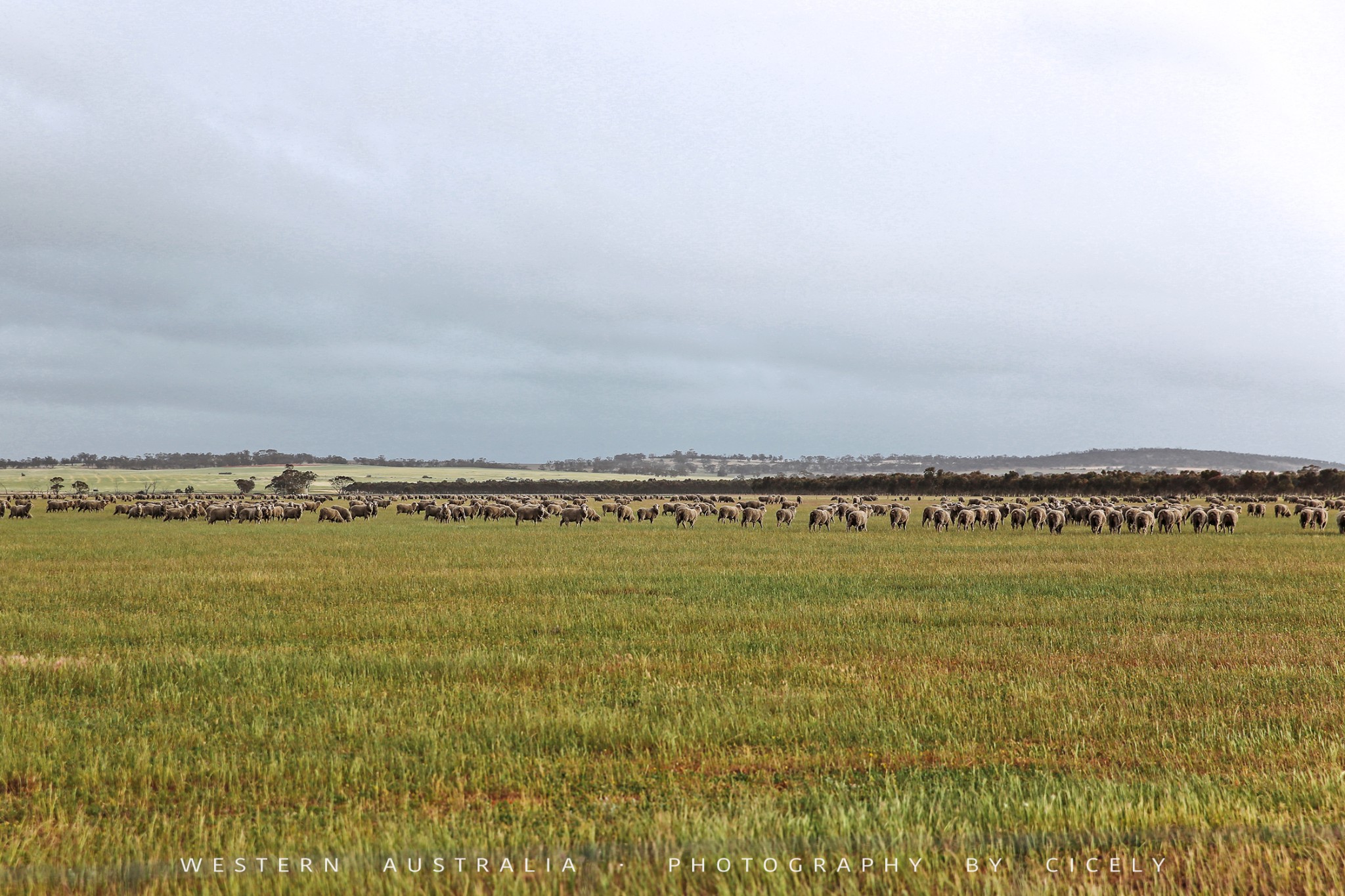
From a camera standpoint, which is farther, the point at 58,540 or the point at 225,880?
the point at 58,540

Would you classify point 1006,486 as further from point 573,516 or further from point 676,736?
point 676,736

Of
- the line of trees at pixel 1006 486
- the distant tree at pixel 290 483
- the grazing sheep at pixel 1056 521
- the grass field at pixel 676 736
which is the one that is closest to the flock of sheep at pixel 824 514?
the grazing sheep at pixel 1056 521

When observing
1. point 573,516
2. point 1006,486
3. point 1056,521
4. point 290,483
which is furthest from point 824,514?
point 290,483

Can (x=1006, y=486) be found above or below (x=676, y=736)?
above

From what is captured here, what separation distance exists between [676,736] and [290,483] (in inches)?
6584

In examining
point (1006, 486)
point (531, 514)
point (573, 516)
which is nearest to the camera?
point (573, 516)

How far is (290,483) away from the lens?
16200 centimetres

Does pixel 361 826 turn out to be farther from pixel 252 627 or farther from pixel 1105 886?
pixel 252 627

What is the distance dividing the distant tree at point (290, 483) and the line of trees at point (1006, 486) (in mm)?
7841

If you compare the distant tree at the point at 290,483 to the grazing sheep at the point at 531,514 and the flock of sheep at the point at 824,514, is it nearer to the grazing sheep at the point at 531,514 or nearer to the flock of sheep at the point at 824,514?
the flock of sheep at the point at 824,514

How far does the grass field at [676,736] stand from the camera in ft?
18.1

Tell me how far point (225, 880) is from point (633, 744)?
3.57 metres

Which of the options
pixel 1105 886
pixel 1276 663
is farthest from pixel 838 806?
pixel 1276 663

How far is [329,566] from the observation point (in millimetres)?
25016
